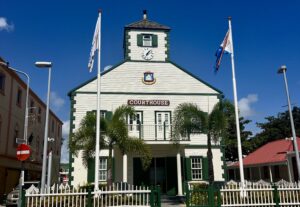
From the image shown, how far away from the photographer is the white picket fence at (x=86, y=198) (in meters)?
11.7

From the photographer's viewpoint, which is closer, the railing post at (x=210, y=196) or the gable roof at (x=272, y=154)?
the railing post at (x=210, y=196)

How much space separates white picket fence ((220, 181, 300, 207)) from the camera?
1287 cm

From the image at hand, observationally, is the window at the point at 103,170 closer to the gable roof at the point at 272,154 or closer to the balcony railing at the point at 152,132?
the balcony railing at the point at 152,132

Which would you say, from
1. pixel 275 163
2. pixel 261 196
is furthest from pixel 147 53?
pixel 275 163

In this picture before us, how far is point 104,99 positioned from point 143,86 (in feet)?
8.80

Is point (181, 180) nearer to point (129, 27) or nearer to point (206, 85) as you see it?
point (206, 85)

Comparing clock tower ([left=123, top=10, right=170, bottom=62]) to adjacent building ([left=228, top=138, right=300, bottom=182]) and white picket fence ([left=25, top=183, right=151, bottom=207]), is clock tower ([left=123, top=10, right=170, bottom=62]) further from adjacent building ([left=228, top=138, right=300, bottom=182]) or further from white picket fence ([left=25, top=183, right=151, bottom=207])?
white picket fence ([left=25, top=183, right=151, bottom=207])

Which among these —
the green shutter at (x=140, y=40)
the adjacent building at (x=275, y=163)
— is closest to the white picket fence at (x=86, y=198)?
the green shutter at (x=140, y=40)

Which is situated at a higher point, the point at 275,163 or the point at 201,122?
the point at 201,122

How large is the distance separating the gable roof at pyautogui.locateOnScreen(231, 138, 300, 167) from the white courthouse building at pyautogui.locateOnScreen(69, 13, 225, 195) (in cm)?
693

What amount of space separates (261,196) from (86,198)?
669cm

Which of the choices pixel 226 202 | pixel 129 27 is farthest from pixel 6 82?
pixel 226 202

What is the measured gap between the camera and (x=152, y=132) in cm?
2033

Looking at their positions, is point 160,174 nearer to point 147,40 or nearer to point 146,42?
point 146,42
